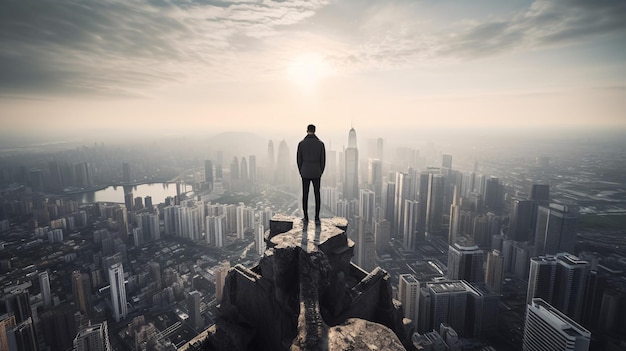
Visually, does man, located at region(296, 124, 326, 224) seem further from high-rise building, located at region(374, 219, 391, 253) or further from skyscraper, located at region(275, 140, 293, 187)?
skyscraper, located at region(275, 140, 293, 187)

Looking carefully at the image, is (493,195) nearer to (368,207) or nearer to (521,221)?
(521,221)

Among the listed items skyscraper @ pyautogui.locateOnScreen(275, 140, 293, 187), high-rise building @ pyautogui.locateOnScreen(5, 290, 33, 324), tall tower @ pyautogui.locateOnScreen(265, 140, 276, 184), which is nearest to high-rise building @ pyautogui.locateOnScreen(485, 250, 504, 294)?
high-rise building @ pyautogui.locateOnScreen(5, 290, 33, 324)

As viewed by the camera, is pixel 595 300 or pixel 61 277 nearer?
pixel 595 300

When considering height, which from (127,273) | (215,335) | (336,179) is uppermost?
(215,335)

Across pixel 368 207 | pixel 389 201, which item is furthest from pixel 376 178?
pixel 368 207

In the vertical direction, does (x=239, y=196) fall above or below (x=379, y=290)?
below

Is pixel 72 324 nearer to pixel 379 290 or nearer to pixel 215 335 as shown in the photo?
pixel 215 335

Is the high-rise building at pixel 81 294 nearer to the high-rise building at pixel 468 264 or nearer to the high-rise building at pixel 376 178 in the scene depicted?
the high-rise building at pixel 468 264

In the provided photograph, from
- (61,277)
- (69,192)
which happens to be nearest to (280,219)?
(61,277)
